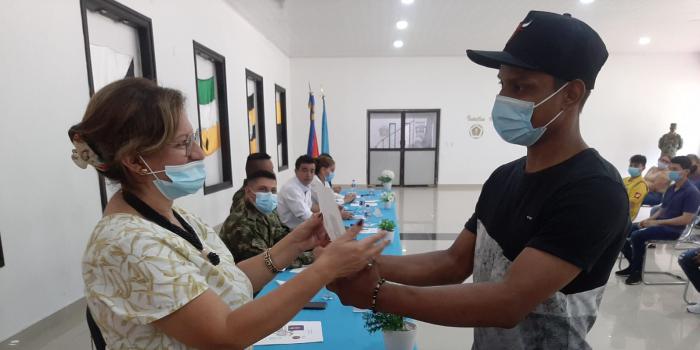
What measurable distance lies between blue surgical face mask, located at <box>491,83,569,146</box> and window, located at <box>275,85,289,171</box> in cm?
796

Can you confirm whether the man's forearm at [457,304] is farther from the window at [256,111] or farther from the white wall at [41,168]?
the window at [256,111]

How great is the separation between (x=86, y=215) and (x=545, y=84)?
326 cm

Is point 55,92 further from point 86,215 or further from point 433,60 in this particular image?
point 433,60

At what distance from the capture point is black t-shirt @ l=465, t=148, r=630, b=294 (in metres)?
0.77

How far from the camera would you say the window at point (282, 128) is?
8844mm

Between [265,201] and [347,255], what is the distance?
1652 millimetres

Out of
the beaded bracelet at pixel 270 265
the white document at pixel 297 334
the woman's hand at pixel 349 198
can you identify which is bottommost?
the woman's hand at pixel 349 198

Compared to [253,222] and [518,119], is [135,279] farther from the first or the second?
[253,222]

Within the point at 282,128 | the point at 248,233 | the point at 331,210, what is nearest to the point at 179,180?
the point at 331,210

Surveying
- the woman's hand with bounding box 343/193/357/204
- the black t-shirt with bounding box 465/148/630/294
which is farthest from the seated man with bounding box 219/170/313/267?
the woman's hand with bounding box 343/193/357/204

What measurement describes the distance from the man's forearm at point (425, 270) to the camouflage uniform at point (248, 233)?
3.71 ft

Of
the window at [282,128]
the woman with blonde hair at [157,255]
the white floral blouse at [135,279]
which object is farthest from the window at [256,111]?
the white floral blouse at [135,279]

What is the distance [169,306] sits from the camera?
2.53 ft

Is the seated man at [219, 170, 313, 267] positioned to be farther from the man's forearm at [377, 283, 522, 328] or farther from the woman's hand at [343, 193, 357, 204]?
the woman's hand at [343, 193, 357, 204]
